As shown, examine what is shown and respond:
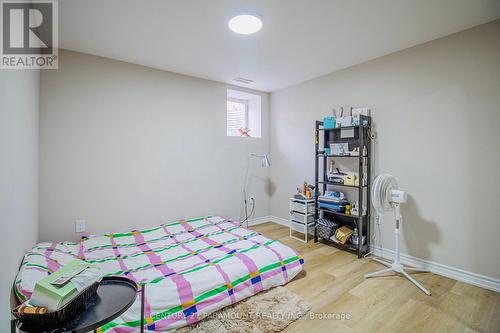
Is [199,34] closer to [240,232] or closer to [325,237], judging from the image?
[240,232]

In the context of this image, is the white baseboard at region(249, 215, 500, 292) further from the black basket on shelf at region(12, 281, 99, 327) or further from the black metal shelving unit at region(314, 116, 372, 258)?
the black basket on shelf at region(12, 281, 99, 327)

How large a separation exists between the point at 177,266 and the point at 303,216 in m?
1.95

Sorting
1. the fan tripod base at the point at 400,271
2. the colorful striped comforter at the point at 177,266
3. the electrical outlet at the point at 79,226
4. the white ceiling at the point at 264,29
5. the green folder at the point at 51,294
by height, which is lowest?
the fan tripod base at the point at 400,271

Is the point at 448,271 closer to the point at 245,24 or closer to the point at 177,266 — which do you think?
the point at 177,266

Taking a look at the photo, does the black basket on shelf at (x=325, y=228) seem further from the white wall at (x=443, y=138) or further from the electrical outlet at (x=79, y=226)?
the electrical outlet at (x=79, y=226)

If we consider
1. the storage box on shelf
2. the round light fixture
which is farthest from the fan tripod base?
the round light fixture

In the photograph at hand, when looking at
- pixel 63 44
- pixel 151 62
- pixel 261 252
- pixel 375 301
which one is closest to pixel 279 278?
pixel 261 252

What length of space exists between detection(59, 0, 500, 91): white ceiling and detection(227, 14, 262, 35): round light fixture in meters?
0.06

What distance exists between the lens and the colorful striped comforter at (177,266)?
1.66 m

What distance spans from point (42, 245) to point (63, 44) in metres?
2.11

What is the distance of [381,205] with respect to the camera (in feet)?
7.84

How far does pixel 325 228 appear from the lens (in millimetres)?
3230

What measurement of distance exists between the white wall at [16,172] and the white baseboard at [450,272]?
11.1 ft

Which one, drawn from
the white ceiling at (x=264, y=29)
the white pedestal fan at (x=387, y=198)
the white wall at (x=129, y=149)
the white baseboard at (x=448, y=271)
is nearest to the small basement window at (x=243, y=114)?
the white wall at (x=129, y=149)
